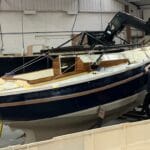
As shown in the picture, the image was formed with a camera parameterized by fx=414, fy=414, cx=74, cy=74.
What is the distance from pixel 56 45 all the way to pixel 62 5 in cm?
178

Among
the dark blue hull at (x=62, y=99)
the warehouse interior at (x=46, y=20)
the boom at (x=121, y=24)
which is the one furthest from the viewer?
the warehouse interior at (x=46, y=20)

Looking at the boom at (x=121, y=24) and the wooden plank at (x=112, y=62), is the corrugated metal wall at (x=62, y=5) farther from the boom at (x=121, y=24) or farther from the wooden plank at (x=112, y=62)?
the wooden plank at (x=112, y=62)

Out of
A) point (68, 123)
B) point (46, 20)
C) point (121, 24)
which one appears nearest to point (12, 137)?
point (68, 123)

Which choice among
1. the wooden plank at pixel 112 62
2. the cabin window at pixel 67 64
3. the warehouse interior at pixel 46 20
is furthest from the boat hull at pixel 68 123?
the warehouse interior at pixel 46 20

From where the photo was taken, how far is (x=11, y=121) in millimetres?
6594

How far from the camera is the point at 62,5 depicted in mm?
17734

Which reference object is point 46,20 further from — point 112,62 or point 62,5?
point 112,62

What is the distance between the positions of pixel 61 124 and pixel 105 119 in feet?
3.04

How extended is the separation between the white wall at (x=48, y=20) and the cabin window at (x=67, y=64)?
8.66 metres

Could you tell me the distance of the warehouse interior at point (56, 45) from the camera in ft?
22.1

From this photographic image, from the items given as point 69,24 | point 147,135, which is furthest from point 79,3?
point 147,135

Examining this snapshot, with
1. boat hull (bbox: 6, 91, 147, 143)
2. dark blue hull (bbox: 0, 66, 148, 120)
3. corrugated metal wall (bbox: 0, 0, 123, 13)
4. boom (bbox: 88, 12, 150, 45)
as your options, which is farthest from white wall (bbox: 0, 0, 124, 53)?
dark blue hull (bbox: 0, 66, 148, 120)

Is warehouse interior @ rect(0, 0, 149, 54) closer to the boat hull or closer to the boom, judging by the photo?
the boom

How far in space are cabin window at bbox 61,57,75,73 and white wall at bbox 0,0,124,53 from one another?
8655mm
